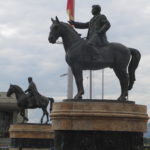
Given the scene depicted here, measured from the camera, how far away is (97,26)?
44.5ft

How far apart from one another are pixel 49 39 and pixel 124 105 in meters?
2.49

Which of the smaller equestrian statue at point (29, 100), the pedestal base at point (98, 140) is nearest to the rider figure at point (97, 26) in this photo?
the pedestal base at point (98, 140)

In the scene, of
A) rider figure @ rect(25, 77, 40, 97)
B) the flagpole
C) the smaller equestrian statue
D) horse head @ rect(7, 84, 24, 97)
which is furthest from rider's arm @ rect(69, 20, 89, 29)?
the flagpole

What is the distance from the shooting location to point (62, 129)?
12.6 meters

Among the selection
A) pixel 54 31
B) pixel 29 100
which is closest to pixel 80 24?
pixel 54 31

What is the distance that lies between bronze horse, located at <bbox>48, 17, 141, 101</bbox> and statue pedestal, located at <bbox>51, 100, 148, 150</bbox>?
25.1 inches

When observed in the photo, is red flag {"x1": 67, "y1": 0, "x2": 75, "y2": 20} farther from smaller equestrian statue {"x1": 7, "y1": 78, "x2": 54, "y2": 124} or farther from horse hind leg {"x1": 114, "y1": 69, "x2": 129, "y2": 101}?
horse hind leg {"x1": 114, "y1": 69, "x2": 129, "y2": 101}

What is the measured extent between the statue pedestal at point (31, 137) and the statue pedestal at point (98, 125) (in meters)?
13.7

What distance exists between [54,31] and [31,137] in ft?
44.7

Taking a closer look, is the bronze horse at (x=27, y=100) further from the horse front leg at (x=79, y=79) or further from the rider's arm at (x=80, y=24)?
the horse front leg at (x=79, y=79)

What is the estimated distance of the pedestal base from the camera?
484 inches

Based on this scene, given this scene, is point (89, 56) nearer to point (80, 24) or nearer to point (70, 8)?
point (80, 24)

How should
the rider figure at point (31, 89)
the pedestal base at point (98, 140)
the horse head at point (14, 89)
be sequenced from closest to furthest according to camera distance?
the pedestal base at point (98, 140) < the rider figure at point (31, 89) < the horse head at point (14, 89)

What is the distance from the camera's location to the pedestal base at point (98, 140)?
12281mm
